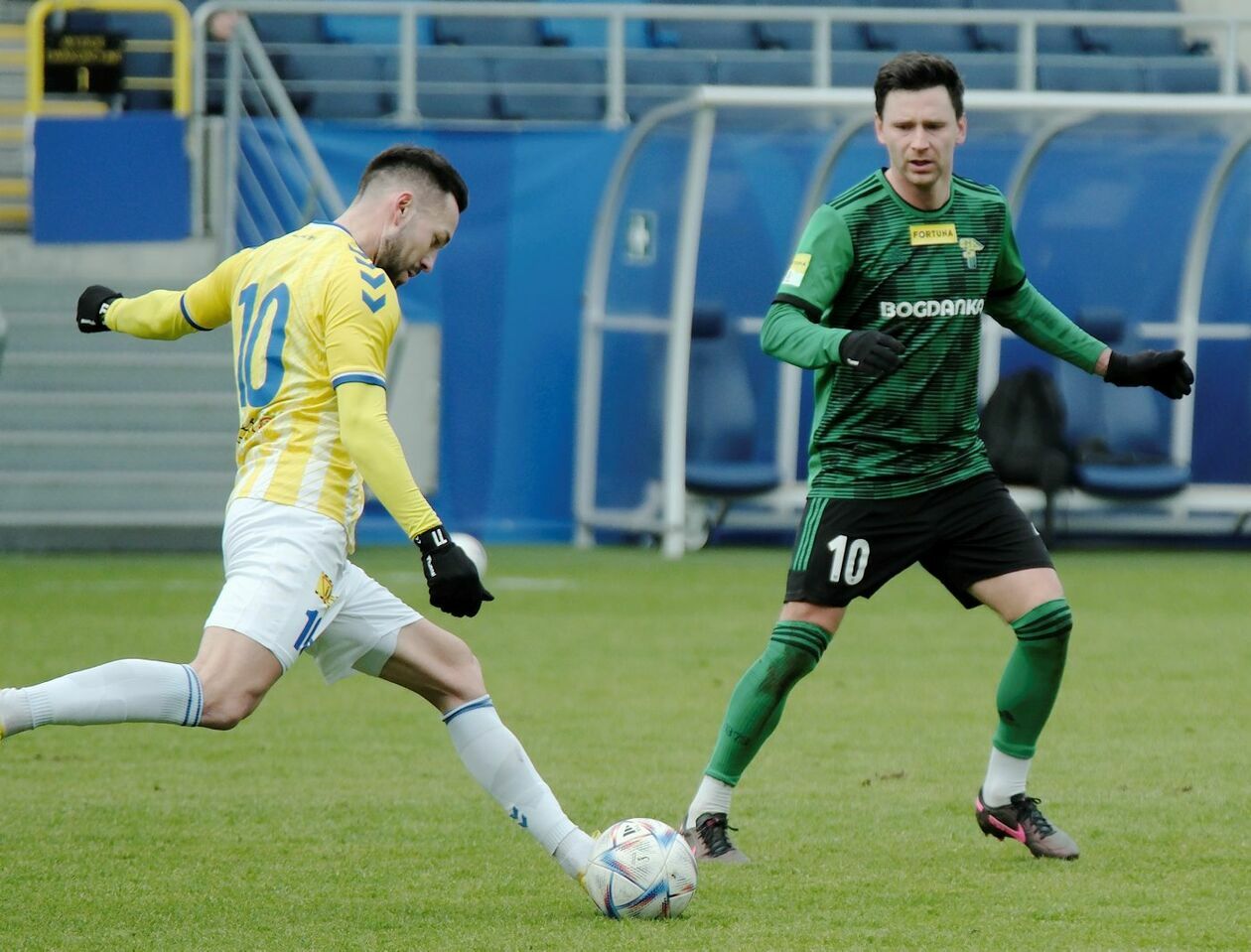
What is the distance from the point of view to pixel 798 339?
471 centimetres

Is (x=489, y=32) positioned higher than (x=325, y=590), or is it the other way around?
(x=489, y=32)

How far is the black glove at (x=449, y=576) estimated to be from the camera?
4066mm

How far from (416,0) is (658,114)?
481cm

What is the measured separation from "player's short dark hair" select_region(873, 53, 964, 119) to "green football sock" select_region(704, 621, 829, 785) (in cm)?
132

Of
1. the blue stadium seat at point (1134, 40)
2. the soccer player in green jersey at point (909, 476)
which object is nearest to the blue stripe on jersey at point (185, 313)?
the soccer player in green jersey at point (909, 476)

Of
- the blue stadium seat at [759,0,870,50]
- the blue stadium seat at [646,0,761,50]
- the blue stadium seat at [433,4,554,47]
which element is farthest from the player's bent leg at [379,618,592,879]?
the blue stadium seat at [759,0,870,50]

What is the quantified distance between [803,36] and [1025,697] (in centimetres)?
1451

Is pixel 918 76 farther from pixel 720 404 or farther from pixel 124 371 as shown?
pixel 124 371

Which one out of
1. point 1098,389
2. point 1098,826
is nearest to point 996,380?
point 1098,389

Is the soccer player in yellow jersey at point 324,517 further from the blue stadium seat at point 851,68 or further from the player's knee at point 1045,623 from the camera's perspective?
the blue stadium seat at point 851,68

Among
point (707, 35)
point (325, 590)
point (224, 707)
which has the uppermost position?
point (707, 35)

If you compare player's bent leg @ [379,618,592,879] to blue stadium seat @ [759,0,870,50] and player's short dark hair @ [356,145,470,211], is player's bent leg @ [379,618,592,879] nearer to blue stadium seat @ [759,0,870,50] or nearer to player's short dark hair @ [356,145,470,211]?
player's short dark hair @ [356,145,470,211]

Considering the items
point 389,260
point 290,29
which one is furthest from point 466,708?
point 290,29

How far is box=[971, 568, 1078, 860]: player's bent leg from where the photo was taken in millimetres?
5098
